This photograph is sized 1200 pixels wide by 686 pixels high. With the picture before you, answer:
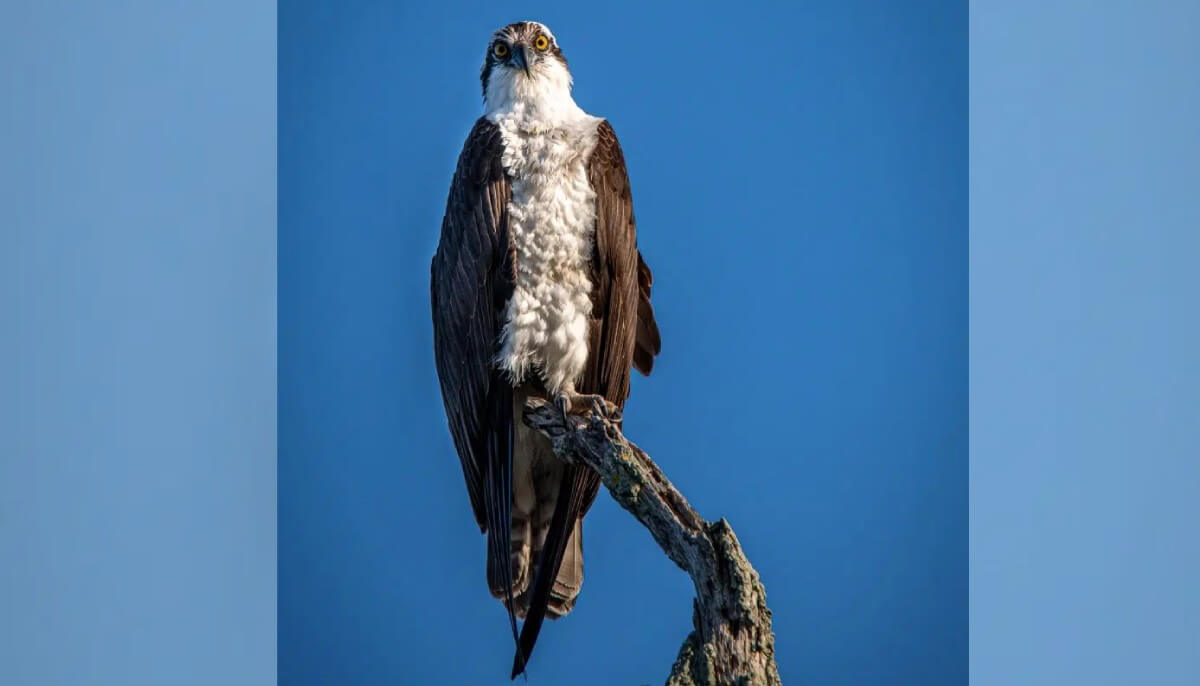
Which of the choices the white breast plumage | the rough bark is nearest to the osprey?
the white breast plumage

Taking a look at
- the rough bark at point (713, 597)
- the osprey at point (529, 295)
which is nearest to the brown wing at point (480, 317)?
the osprey at point (529, 295)

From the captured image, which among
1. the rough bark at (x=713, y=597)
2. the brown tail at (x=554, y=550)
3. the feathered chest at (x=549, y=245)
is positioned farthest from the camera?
the brown tail at (x=554, y=550)

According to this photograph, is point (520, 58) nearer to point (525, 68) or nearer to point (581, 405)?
point (525, 68)

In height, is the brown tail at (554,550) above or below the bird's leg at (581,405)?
below

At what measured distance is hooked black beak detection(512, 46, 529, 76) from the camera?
133 inches

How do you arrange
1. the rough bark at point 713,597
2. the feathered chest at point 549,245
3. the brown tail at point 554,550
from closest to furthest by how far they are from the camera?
the rough bark at point 713,597 → the feathered chest at point 549,245 → the brown tail at point 554,550

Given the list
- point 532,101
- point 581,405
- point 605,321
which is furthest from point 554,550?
point 532,101

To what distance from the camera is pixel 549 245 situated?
3.18m

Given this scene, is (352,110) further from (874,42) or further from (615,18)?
(874,42)

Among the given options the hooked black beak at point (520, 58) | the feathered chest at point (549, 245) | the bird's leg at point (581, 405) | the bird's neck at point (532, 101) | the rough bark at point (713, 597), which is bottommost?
the rough bark at point (713, 597)

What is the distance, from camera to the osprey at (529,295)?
10.5 feet

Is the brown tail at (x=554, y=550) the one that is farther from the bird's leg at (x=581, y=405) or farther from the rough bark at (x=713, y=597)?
the rough bark at (x=713, y=597)

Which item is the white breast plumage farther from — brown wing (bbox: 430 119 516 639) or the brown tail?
the brown tail

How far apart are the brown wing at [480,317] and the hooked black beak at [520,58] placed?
0.20m
